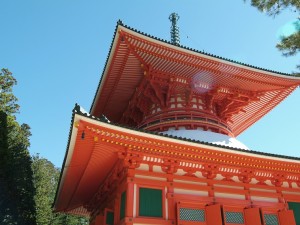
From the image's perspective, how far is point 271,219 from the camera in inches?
405

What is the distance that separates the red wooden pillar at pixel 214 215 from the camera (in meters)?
9.14

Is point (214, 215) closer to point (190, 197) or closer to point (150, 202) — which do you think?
point (190, 197)

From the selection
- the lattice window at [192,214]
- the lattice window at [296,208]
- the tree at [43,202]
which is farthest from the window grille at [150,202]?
the tree at [43,202]

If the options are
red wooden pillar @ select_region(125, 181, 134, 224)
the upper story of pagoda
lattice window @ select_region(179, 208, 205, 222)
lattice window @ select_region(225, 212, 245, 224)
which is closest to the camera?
red wooden pillar @ select_region(125, 181, 134, 224)

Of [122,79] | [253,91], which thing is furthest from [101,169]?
[253,91]

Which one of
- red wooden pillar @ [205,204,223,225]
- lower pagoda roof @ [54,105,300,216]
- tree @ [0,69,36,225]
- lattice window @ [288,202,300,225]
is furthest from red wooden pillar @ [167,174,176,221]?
tree @ [0,69,36,225]

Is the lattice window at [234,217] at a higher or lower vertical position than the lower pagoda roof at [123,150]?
lower

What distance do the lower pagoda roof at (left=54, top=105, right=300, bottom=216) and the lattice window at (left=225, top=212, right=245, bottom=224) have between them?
5.45ft

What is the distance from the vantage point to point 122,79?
Answer: 14.0m

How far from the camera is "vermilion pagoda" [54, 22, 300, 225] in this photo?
887 cm

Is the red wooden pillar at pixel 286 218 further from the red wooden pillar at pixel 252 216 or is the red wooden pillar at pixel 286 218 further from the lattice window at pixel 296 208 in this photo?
the red wooden pillar at pixel 252 216

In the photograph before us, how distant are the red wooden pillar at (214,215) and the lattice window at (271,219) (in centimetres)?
215

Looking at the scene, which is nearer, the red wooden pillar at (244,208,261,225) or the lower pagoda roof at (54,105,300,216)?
the lower pagoda roof at (54,105,300,216)

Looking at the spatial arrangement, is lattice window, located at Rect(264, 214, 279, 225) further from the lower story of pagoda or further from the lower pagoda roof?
the lower pagoda roof
